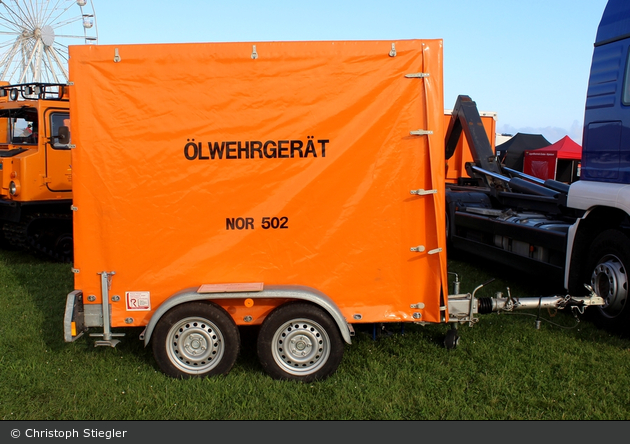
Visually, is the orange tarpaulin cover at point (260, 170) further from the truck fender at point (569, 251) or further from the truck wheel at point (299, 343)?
the truck fender at point (569, 251)

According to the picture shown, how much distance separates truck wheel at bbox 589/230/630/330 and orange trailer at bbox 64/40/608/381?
6.96 feet

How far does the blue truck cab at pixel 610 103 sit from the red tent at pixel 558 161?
18223 mm

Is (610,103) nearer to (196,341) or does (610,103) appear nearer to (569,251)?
(569,251)

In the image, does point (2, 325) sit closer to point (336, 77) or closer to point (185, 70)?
point (185, 70)

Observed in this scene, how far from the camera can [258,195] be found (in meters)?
4.62

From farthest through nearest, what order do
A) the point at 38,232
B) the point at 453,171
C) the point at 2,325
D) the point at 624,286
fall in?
the point at 453,171 < the point at 38,232 < the point at 2,325 < the point at 624,286

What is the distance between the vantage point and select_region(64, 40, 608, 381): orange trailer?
14.8 feet

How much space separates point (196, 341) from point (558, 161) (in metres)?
22.6

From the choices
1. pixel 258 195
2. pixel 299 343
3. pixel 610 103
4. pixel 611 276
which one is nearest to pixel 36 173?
pixel 258 195

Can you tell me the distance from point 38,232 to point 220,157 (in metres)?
7.12

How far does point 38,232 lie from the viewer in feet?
33.0

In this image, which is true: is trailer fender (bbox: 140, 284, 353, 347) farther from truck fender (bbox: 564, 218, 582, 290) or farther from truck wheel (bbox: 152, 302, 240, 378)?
truck fender (bbox: 564, 218, 582, 290)

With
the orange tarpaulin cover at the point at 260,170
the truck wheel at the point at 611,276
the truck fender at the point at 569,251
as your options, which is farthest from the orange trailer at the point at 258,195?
the truck fender at the point at 569,251

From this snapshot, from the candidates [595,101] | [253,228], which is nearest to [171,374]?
[253,228]
